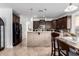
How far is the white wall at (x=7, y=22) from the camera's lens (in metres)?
5.59

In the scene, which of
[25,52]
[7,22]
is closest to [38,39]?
[25,52]

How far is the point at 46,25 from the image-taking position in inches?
437

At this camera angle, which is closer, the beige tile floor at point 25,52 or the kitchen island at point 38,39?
the beige tile floor at point 25,52

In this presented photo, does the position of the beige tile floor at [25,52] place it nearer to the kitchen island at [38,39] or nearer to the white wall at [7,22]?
the white wall at [7,22]

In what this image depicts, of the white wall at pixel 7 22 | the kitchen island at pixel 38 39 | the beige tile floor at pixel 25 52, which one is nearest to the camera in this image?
the beige tile floor at pixel 25 52

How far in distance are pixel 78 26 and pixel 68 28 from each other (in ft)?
1.96

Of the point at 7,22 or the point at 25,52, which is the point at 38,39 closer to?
the point at 25,52

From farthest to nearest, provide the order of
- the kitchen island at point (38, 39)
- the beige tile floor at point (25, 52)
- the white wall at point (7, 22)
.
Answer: the kitchen island at point (38, 39) → the white wall at point (7, 22) → the beige tile floor at point (25, 52)

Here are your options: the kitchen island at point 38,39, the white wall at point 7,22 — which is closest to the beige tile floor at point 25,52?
the white wall at point 7,22

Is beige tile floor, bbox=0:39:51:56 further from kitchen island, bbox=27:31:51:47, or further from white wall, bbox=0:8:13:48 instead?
kitchen island, bbox=27:31:51:47

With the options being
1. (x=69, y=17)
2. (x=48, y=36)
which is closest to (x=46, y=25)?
(x=69, y=17)

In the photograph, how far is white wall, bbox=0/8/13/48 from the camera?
5.59m

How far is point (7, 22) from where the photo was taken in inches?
220

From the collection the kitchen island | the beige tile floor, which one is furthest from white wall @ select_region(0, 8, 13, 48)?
the kitchen island
